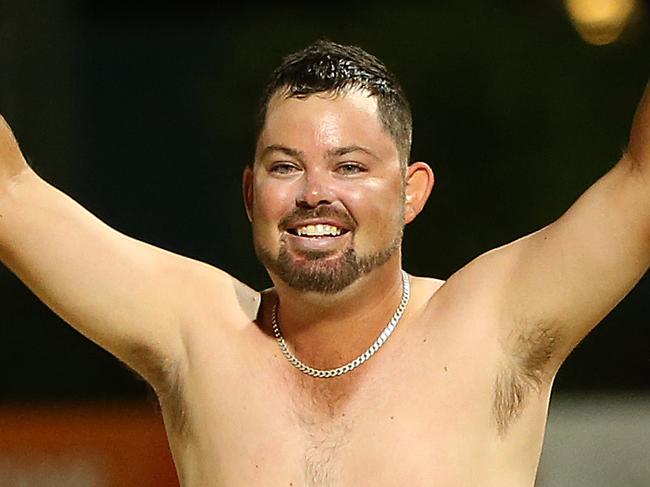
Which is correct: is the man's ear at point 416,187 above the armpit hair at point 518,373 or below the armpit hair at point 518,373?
above

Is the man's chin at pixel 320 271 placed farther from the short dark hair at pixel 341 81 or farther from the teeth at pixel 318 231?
the short dark hair at pixel 341 81

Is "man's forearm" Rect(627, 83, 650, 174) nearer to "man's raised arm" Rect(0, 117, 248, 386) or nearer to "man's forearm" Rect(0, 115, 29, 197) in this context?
"man's raised arm" Rect(0, 117, 248, 386)

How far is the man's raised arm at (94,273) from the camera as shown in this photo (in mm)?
2430

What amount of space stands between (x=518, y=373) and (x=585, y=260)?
243 millimetres

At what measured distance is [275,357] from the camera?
255 cm

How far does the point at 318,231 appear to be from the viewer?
2424 millimetres

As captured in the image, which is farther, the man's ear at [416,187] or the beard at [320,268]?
the man's ear at [416,187]

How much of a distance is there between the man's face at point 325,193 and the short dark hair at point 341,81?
19 millimetres

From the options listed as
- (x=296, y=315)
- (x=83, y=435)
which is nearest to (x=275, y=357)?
(x=296, y=315)

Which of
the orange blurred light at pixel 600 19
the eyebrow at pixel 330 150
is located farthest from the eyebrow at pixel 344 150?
the orange blurred light at pixel 600 19

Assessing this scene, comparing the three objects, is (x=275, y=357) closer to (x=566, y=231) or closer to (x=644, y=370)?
(x=566, y=231)

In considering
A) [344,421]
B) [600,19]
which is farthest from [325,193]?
[600,19]

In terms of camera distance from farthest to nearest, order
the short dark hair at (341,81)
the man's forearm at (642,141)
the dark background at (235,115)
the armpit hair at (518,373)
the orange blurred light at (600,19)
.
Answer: the orange blurred light at (600,19), the dark background at (235,115), the short dark hair at (341,81), the armpit hair at (518,373), the man's forearm at (642,141)

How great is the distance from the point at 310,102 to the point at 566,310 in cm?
55
